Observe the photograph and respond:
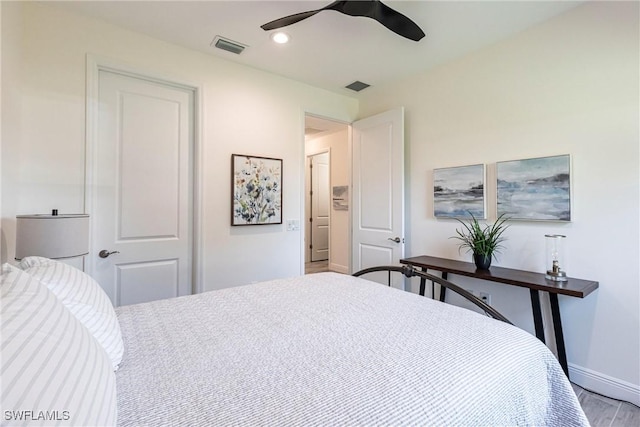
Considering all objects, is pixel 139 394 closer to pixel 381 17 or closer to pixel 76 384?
pixel 76 384

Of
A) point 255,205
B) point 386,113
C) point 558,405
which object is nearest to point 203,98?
point 255,205

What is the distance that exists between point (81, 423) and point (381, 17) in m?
2.25

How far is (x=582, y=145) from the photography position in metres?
2.13

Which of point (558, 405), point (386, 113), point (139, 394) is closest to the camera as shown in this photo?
point (139, 394)

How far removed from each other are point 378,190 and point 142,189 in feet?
7.61

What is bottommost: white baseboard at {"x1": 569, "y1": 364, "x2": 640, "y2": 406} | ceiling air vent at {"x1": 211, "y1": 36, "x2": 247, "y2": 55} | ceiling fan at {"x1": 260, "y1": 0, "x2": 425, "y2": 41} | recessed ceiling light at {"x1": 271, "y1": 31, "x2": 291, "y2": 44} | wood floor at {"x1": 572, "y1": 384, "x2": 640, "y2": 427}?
wood floor at {"x1": 572, "y1": 384, "x2": 640, "y2": 427}

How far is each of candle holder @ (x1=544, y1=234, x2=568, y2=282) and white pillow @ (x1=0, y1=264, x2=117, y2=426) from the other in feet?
8.14

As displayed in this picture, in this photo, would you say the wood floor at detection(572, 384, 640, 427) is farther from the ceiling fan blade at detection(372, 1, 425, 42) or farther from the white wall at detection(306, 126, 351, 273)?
the white wall at detection(306, 126, 351, 273)

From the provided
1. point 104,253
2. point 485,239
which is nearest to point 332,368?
point 485,239

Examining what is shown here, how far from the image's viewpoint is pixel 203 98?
9.04 ft

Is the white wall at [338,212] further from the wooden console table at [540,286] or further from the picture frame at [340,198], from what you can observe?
the wooden console table at [540,286]

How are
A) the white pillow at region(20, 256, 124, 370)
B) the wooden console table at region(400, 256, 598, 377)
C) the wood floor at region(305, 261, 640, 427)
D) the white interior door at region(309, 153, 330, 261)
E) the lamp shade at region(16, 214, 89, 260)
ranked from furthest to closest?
1. the white interior door at region(309, 153, 330, 261)
2. the wooden console table at region(400, 256, 598, 377)
3. the wood floor at region(305, 261, 640, 427)
4. the lamp shade at region(16, 214, 89, 260)
5. the white pillow at region(20, 256, 124, 370)

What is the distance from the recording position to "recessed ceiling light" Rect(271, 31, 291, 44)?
8.04ft

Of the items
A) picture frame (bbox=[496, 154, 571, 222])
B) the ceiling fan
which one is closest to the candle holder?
picture frame (bbox=[496, 154, 571, 222])
